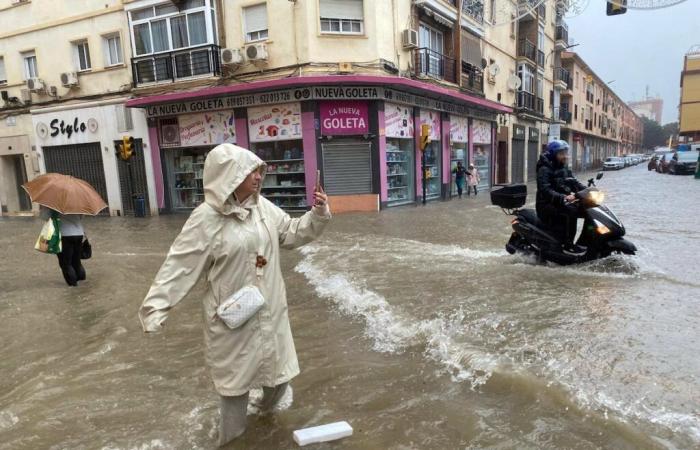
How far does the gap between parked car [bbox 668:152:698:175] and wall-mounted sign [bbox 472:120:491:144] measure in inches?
633

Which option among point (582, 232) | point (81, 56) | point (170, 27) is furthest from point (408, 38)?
point (81, 56)

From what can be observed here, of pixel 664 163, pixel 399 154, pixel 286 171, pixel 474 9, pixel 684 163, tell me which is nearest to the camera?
pixel 286 171

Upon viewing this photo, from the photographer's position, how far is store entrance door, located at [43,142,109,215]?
19797mm

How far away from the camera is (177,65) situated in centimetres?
1719

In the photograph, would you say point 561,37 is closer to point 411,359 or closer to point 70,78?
point 70,78

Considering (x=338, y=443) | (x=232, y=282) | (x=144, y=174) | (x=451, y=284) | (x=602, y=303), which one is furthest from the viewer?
(x=144, y=174)

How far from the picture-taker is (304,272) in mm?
7684

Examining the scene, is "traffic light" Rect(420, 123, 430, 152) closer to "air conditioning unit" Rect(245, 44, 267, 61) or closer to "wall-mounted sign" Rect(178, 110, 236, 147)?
"air conditioning unit" Rect(245, 44, 267, 61)

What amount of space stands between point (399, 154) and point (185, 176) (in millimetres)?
7955

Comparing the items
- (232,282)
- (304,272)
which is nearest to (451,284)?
(304,272)

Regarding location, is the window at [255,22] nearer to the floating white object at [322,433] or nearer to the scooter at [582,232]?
the scooter at [582,232]

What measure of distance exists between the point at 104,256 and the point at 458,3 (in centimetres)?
1695

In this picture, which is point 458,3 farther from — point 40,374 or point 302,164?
point 40,374

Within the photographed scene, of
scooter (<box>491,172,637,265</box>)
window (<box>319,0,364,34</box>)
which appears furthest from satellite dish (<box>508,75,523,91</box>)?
scooter (<box>491,172,637,265</box>)
